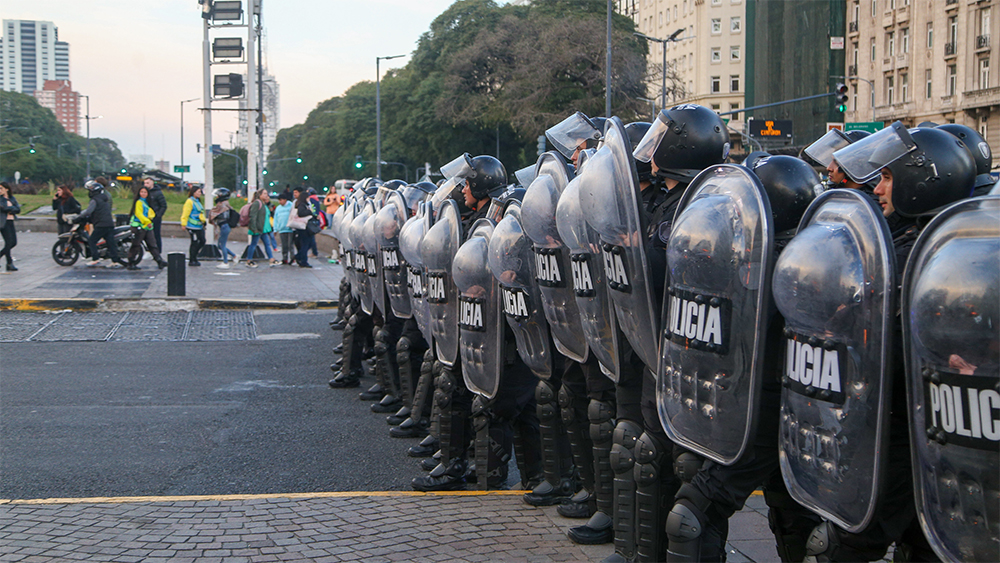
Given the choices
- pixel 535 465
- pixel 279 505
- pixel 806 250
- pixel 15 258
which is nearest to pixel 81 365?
pixel 279 505

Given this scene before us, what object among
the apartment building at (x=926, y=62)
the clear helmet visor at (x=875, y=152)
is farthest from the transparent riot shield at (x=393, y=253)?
the apartment building at (x=926, y=62)

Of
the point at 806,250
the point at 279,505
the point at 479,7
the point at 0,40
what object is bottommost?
the point at 279,505

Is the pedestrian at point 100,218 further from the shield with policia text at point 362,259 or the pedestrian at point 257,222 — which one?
the shield with policia text at point 362,259

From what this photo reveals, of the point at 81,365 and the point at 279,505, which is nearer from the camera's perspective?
the point at 279,505

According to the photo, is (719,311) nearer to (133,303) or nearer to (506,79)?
(133,303)

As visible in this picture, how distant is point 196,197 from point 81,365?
989 cm

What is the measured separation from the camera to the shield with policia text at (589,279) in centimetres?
380

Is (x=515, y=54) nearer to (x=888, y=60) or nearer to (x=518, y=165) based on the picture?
(x=518, y=165)

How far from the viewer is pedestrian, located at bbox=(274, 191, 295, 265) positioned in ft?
62.3

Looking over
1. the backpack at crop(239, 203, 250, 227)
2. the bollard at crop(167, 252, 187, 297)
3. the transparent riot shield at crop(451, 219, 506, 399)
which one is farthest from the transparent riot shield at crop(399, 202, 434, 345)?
the backpack at crop(239, 203, 250, 227)

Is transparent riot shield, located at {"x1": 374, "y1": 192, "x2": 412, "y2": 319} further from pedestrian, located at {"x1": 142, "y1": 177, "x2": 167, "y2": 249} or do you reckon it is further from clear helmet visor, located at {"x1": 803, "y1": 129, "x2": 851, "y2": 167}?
pedestrian, located at {"x1": 142, "y1": 177, "x2": 167, "y2": 249}

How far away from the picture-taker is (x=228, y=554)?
393 centimetres

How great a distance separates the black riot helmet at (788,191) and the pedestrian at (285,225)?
53.8 ft

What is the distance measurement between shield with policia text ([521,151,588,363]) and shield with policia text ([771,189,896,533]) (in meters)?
1.52
